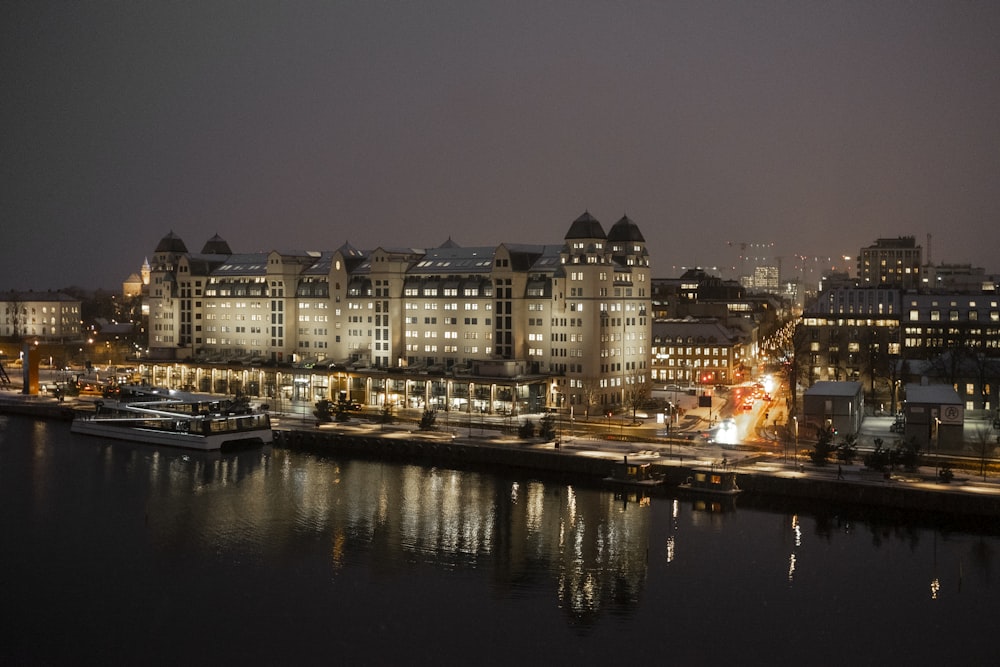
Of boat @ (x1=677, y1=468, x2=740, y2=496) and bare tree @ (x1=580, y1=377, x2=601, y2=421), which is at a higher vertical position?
bare tree @ (x1=580, y1=377, x2=601, y2=421)

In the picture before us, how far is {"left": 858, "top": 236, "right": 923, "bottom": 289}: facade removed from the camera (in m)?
122

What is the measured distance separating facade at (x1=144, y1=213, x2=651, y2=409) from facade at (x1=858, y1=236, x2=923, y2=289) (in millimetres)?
76410

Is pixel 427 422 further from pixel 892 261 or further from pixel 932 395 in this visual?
pixel 892 261

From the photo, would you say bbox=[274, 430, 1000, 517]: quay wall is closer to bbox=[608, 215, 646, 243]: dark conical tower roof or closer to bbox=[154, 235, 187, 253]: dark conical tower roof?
bbox=[608, 215, 646, 243]: dark conical tower roof

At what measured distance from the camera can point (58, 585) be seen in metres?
25.8

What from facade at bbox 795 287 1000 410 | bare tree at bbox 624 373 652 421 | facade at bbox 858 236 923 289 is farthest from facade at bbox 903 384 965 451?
facade at bbox 858 236 923 289

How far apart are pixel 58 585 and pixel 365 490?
489 inches

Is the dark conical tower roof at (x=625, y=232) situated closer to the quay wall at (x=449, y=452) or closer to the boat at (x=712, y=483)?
the quay wall at (x=449, y=452)

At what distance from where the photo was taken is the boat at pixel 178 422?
151ft

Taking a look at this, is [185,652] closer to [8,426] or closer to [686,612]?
[686,612]

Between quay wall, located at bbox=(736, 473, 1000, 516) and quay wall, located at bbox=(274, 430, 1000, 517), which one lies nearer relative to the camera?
quay wall, located at bbox=(736, 473, 1000, 516)

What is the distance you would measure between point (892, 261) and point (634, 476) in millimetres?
98700

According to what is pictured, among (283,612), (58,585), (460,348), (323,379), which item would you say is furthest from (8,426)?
(283,612)

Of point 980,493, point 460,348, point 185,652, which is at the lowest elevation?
point 185,652
